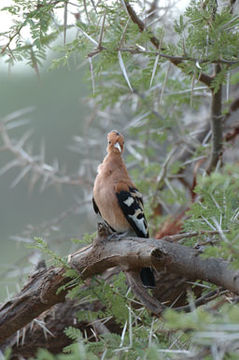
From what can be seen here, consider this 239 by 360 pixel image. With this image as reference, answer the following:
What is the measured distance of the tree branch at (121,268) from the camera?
185 centimetres

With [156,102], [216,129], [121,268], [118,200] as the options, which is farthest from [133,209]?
[156,102]

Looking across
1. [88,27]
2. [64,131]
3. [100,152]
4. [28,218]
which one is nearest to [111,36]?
[88,27]

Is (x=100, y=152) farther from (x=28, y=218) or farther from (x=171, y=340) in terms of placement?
(x=171, y=340)

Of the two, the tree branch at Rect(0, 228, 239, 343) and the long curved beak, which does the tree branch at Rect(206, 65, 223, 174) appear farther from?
the tree branch at Rect(0, 228, 239, 343)

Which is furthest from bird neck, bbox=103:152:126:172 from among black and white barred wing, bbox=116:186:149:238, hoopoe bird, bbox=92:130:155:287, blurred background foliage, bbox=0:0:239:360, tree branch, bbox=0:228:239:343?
tree branch, bbox=0:228:239:343

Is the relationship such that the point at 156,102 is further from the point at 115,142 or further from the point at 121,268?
the point at 121,268

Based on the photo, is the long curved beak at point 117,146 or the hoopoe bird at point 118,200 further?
the long curved beak at point 117,146

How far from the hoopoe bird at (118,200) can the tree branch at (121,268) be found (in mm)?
646

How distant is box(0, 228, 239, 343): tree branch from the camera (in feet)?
6.06

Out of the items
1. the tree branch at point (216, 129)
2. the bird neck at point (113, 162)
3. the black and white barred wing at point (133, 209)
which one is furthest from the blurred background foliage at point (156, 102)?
the bird neck at point (113, 162)

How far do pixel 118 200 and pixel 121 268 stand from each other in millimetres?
814

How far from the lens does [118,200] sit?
300 cm

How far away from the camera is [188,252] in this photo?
74.8 inches

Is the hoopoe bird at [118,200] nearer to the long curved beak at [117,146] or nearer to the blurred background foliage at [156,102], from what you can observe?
the long curved beak at [117,146]
